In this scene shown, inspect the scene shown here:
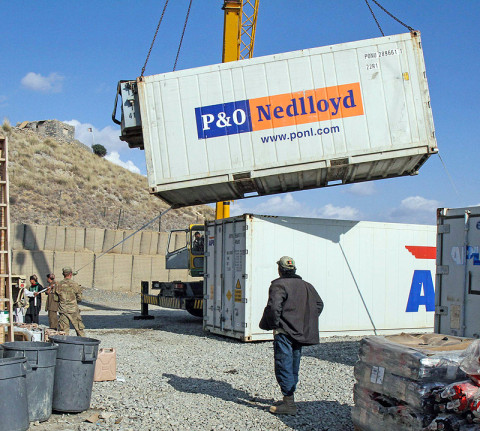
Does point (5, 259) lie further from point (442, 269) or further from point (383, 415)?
point (442, 269)


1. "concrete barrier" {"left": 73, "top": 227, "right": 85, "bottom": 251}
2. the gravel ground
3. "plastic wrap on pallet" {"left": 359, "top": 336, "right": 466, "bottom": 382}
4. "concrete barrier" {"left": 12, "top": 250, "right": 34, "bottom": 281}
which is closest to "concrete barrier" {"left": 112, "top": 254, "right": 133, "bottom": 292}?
"concrete barrier" {"left": 73, "top": 227, "right": 85, "bottom": 251}

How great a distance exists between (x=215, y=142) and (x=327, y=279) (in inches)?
157

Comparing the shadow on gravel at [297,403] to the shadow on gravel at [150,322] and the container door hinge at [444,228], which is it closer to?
the container door hinge at [444,228]

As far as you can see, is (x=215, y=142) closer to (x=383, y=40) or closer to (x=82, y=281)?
(x=383, y=40)

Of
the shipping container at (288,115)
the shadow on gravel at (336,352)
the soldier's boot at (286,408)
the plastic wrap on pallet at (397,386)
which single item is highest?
the shipping container at (288,115)

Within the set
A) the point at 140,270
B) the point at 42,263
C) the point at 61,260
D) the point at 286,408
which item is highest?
the point at 61,260

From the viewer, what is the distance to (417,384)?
464cm

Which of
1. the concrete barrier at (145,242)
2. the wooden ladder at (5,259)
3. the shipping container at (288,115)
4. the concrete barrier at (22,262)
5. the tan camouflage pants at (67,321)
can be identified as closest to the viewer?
the wooden ladder at (5,259)

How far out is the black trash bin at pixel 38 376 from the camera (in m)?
5.81

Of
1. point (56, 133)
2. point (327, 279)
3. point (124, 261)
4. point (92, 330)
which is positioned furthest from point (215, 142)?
point (56, 133)

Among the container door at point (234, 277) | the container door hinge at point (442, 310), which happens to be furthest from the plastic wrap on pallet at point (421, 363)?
the container door at point (234, 277)

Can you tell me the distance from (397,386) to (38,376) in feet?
11.7

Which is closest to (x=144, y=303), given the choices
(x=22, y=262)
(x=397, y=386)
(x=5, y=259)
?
(x=22, y=262)

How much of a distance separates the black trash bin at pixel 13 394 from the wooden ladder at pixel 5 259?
98.1 inches
